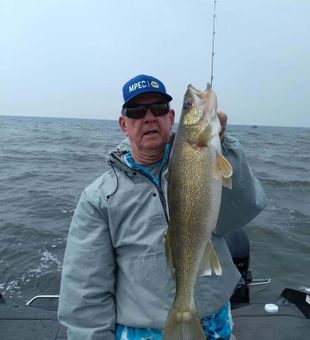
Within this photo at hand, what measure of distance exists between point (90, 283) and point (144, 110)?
125 centimetres

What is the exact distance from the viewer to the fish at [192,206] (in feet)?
7.89

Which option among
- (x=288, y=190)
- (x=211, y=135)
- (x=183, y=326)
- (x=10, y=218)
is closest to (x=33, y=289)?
(x=10, y=218)

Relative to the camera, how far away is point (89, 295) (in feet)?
8.61

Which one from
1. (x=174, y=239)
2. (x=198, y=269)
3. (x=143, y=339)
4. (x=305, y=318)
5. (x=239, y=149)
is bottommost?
Result: (x=305, y=318)

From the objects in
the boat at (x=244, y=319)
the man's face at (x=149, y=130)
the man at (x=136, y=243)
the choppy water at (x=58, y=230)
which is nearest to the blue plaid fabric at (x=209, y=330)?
the man at (x=136, y=243)

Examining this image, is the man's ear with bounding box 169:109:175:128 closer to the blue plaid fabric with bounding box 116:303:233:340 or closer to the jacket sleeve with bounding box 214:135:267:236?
the jacket sleeve with bounding box 214:135:267:236

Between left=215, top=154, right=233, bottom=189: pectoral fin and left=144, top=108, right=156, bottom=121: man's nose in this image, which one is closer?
left=215, top=154, right=233, bottom=189: pectoral fin

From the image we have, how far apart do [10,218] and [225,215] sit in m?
9.72

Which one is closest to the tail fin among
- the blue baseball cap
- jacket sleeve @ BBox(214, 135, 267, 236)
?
jacket sleeve @ BBox(214, 135, 267, 236)

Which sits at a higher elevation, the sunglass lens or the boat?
the sunglass lens

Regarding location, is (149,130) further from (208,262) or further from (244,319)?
(244,319)

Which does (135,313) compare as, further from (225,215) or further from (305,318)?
(305,318)

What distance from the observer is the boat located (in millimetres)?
4242

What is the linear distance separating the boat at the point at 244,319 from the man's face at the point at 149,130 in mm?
2620
